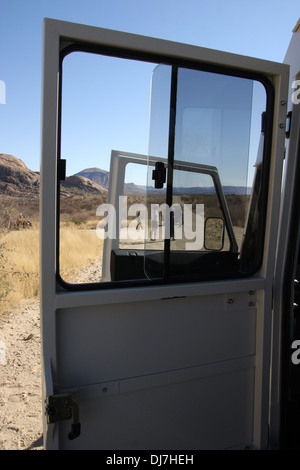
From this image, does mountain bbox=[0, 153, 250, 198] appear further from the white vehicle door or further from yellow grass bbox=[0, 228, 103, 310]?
yellow grass bbox=[0, 228, 103, 310]

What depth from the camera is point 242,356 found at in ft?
5.60

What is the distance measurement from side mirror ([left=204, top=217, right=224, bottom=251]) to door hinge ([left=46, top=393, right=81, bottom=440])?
Answer: 36.5 inches

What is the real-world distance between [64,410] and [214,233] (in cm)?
106

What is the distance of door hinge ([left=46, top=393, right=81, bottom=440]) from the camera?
128cm

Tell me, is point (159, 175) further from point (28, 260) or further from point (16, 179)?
point (16, 179)

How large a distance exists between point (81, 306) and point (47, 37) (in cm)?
101

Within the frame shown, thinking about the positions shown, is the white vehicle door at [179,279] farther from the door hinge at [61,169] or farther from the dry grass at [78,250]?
the dry grass at [78,250]

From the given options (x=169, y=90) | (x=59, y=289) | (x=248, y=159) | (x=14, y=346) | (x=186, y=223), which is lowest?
(x=14, y=346)

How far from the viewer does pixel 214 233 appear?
1.80m

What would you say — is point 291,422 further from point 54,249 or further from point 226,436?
point 54,249

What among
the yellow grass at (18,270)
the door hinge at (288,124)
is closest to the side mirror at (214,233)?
the door hinge at (288,124)

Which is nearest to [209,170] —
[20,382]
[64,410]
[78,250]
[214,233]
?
[214,233]

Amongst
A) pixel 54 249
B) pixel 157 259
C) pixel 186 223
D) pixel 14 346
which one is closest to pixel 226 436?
pixel 157 259

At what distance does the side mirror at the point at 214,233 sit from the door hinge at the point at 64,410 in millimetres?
928
